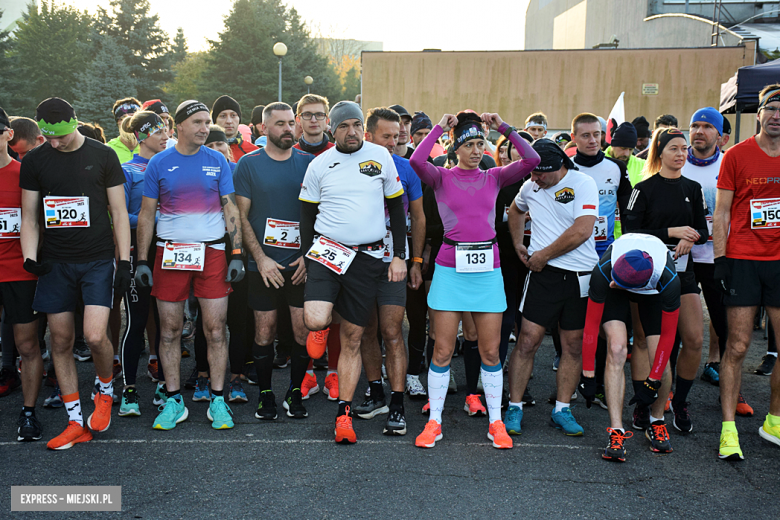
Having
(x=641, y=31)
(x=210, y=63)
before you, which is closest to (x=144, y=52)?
(x=210, y=63)

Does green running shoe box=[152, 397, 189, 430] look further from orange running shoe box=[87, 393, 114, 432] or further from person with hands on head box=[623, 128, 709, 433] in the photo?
person with hands on head box=[623, 128, 709, 433]

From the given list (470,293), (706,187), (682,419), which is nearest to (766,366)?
(706,187)

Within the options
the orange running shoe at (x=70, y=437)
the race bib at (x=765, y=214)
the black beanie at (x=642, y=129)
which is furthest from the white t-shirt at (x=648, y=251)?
the black beanie at (x=642, y=129)

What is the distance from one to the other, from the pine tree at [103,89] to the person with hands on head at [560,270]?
31.3 metres

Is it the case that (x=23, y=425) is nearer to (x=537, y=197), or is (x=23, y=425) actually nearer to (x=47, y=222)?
(x=47, y=222)

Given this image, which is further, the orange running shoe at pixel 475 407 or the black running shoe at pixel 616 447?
the orange running shoe at pixel 475 407

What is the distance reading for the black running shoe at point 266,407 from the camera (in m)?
4.52

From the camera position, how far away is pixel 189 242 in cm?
438

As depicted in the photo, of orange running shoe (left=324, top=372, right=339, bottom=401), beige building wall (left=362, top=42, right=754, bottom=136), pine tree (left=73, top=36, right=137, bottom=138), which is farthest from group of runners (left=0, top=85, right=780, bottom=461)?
pine tree (left=73, top=36, right=137, bottom=138)

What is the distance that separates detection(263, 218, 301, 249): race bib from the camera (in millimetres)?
4480

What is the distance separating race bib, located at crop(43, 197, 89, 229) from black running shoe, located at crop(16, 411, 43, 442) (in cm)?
131

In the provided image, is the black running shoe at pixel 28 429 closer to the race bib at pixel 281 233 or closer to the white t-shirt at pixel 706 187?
the race bib at pixel 281 233

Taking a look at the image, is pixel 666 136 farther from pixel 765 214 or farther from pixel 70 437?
pixel 70 437

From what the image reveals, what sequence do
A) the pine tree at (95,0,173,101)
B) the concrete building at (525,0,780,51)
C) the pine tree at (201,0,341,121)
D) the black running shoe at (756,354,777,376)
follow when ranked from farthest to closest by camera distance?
the pine tree at (201,0,341,121), the pine tree at (95,0,173,101), the concrete building at (525,0,780,51), the black running shoe at (756,354,777,376)
